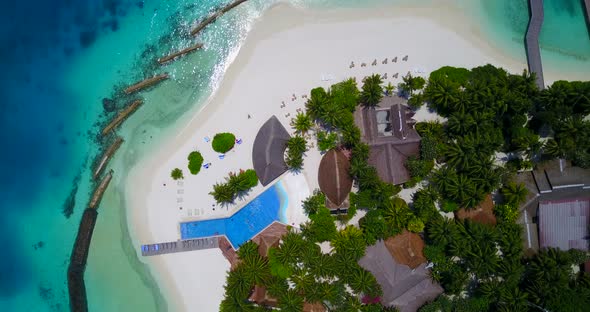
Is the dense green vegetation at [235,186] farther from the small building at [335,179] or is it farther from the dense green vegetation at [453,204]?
the small building at [335,179]

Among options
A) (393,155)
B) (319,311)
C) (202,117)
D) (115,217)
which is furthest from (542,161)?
(115,217)

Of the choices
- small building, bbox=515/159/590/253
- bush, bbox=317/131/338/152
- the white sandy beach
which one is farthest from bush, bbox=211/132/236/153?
small building, bbox=515/159/590/253

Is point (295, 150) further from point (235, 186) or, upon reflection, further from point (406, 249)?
point (406, 249)

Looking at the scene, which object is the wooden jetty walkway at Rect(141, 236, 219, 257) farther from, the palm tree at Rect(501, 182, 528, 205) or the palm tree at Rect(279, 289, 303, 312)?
the palm tree at Rect(501, 182, 528, 205)

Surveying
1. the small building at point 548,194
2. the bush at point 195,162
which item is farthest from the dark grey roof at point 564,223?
the bush at point 195,162

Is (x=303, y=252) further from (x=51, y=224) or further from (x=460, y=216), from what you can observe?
(x=51, y=224)

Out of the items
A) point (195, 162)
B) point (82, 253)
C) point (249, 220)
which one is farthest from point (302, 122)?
point (82, 253)

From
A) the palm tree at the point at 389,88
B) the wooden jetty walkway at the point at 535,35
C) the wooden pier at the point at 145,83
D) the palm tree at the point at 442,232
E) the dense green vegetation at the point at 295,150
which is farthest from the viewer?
the wooden pier at the point at 145,83
